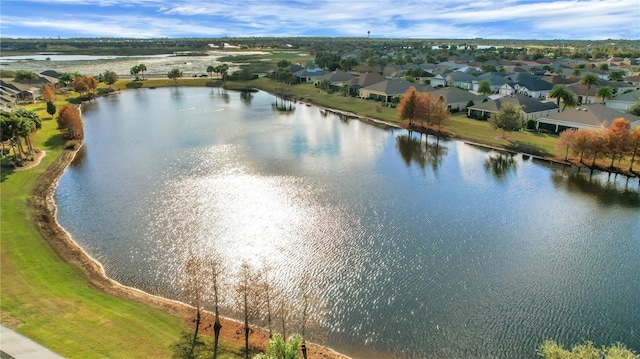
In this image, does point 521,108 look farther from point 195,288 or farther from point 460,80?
point 195,288

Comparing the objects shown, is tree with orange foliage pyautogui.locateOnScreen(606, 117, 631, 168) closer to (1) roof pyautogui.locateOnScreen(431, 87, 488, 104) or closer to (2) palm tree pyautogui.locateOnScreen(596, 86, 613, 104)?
(1) roof pyautogui.locateOnScreen(431, 87, 488, 104)

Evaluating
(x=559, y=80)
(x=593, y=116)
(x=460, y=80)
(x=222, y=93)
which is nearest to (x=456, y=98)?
(x=593, y=116)

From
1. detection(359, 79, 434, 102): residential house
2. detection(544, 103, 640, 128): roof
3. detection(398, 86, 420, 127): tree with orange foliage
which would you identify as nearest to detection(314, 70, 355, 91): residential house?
detection(359, 79, 434, 102): residential house

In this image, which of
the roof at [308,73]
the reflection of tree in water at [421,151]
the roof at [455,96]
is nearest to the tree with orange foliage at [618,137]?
the reflection of tree in water at [421,151]

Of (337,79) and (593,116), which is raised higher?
(337,79)

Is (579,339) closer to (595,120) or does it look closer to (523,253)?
(523,253)

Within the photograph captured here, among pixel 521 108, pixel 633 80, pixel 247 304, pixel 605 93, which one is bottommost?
pixel 247 304

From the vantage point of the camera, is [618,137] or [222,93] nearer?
[618,137]
